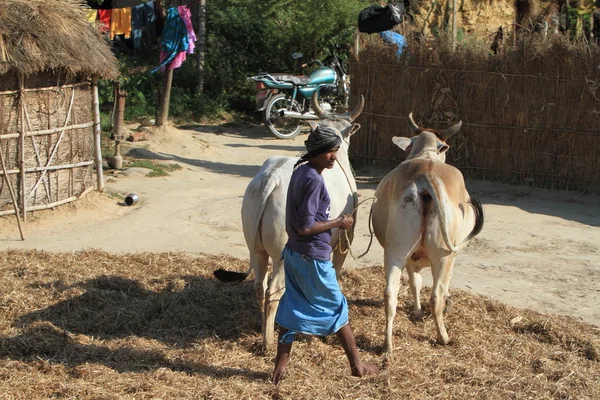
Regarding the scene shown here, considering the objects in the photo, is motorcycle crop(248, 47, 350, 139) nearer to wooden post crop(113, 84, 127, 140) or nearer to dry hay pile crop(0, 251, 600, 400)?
wooden post crop(113, 84, 127, 140)

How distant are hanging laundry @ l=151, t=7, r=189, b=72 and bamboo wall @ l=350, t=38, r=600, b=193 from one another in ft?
12.3

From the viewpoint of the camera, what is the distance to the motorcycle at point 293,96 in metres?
15.2

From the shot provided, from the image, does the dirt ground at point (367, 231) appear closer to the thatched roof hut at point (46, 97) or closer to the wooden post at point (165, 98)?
the thatched roof hut at point (46, 97)

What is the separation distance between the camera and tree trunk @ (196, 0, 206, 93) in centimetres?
1681

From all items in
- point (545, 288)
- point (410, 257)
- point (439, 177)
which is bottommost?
point (545, 288)

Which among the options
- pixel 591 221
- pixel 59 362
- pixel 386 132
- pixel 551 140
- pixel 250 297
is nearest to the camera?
pixel 59 362

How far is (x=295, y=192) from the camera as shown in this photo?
14.7ft

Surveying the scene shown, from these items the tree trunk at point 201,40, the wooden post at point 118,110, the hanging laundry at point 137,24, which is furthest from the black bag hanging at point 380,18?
the hanging laundry at point 137,24

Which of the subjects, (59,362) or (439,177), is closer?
(59,362)

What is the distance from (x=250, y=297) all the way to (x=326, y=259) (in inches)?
79.6

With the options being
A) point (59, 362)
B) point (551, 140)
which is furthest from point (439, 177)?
point (551, 140)

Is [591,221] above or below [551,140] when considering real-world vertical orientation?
below

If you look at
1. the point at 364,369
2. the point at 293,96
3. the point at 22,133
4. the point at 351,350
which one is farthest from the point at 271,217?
the point at 293,96

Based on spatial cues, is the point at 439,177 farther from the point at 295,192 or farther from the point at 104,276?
the point at 104,276
